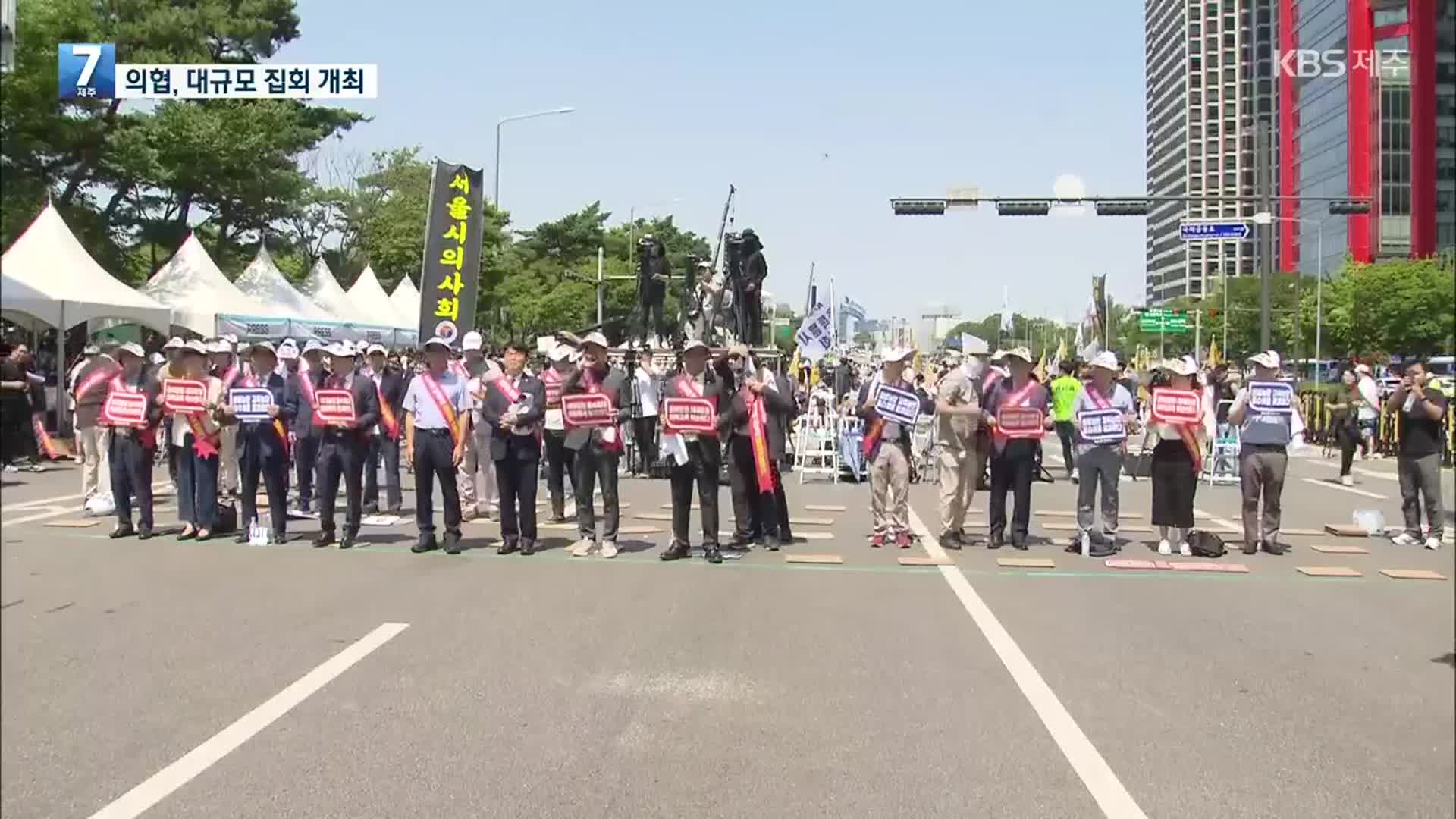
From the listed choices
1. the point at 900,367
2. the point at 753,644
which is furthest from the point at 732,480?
the point at 753,644

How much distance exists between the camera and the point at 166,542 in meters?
11.2

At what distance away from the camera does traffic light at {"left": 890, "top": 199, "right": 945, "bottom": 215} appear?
27828 millimetres

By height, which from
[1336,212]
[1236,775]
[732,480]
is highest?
[1336,212]

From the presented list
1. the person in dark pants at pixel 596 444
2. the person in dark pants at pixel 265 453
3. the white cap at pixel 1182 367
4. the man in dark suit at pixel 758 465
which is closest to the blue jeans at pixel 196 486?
the person in dark pants at pixel 265 453

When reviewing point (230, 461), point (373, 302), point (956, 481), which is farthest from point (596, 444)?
point (373, 302)

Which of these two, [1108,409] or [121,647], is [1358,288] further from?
[121,647]

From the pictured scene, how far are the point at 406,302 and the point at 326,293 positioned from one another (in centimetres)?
659

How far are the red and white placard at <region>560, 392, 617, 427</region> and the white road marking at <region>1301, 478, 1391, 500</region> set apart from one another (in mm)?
11607

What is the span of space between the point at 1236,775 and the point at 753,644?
307cm

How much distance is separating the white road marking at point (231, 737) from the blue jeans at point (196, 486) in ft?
15.4

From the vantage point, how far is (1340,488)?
743 inches

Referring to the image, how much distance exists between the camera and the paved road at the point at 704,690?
471cm

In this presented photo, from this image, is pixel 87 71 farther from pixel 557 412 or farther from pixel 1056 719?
pixel 557 412

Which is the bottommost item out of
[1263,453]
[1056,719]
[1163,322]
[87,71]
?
[1056,719]
